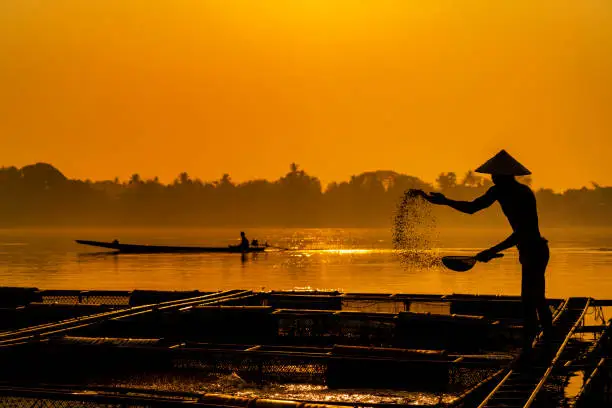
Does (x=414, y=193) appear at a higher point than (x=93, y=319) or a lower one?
higher

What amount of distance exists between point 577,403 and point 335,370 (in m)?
3.82

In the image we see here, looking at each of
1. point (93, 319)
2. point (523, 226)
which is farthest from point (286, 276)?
point (523, 226)

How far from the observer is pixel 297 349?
629 inches

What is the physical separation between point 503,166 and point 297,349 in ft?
19.0

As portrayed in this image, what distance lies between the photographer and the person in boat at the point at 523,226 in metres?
11.6

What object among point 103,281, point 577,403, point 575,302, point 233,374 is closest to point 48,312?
point 233,374

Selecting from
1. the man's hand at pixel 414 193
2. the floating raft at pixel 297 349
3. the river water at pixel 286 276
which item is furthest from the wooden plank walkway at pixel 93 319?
the river water at pixel 286 276

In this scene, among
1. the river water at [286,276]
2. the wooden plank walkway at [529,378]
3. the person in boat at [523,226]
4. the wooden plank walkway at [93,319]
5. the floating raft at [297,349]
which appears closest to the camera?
the wooden plank walkway at [529,378]

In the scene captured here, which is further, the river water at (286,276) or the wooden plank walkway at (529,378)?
the river water at (286,276)

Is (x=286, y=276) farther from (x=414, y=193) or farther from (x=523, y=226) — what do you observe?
(x=523, y=226)

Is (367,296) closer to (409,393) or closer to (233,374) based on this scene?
(233,374)

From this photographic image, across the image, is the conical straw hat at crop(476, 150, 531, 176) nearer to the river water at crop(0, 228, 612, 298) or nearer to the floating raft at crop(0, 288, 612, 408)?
the floating raft at crop(0, 288, 612, 408)

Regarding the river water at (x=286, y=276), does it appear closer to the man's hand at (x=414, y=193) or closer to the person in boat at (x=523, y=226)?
the man's hand at (x=414, y=193)

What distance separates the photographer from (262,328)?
18062mm
